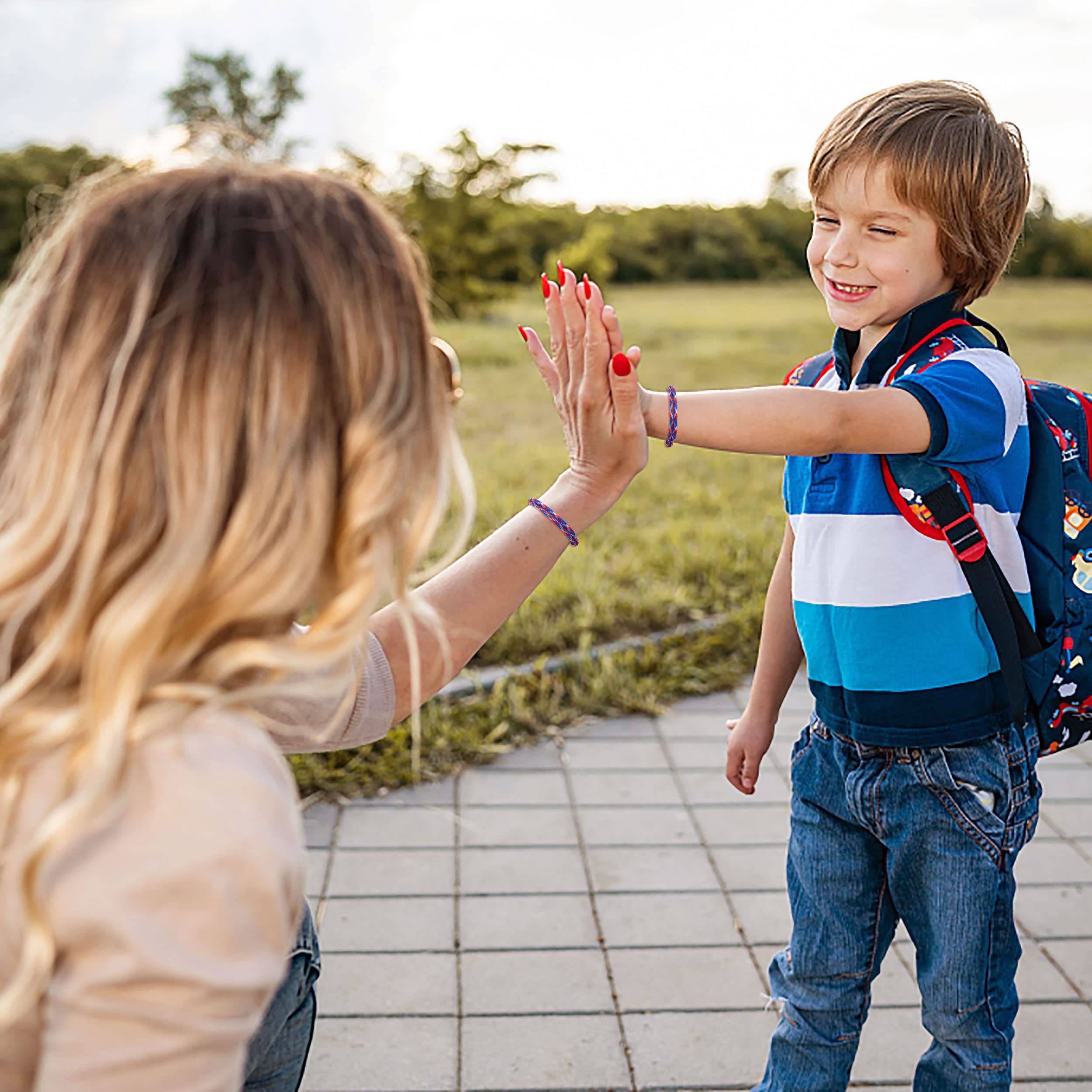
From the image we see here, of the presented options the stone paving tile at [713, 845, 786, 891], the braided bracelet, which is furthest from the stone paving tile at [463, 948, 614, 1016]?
the braided bracelet

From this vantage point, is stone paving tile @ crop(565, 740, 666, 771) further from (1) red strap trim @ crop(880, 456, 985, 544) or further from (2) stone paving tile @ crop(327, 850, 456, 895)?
(1) red strap trim @ crop(880, 456, 985, 544)

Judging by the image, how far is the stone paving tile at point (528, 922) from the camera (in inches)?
96.4

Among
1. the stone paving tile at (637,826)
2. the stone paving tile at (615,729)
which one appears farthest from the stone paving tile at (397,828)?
the stone paving tile at (615,729)

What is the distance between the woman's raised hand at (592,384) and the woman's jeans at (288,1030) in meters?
0.70

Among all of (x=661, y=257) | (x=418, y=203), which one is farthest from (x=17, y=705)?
(x=661, y=257)

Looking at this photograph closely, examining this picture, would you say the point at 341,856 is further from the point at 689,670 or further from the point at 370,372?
the point at 370,372

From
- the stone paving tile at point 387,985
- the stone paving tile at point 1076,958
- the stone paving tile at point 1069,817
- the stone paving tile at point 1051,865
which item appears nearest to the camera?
the stone paving tile at point 387,985

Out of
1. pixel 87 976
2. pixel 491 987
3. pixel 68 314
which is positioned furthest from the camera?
pixel 491 987

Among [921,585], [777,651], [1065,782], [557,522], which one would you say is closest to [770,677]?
[777,651]

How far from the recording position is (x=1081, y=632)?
1.58m

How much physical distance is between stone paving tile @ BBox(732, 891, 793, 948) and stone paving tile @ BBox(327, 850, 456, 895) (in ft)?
2.18

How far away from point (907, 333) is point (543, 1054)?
143 centimetres

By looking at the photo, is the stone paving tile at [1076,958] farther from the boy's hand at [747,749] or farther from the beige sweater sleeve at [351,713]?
the beige sweater sleeve at [351,713]

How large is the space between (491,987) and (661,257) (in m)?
33.2
